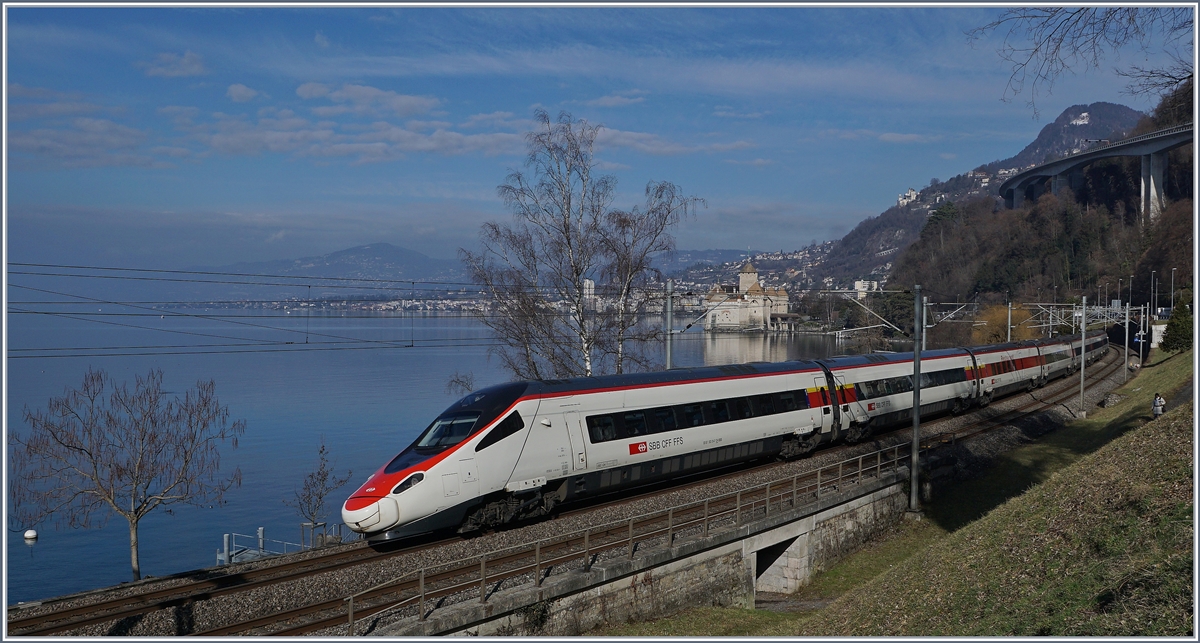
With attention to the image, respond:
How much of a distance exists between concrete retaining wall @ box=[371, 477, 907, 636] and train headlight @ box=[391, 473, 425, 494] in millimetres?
2919

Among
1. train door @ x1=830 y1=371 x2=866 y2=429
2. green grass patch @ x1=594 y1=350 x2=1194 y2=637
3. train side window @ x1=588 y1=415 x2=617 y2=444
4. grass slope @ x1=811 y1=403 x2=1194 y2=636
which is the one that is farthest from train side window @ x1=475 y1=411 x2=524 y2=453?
train door @ x1=830 y1=371 x2=866 y2=429

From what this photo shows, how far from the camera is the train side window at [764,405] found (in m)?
22.0

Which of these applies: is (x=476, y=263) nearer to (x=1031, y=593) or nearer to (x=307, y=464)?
(x=1031, y=593)

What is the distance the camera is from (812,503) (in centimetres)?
1886

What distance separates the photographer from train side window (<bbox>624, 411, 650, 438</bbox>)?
1819cm

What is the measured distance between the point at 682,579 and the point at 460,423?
4.83 metres

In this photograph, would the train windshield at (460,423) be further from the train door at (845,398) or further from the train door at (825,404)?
the train door at (845,398)

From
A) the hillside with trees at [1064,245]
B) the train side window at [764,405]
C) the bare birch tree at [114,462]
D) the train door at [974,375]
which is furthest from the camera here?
the hillside with trees at [1064,245]

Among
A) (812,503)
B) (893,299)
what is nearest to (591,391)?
(812,503)

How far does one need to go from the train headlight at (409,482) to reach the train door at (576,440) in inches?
136

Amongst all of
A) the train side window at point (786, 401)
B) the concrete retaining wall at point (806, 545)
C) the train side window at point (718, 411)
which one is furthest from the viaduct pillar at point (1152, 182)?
the train side window at point (718, 411)

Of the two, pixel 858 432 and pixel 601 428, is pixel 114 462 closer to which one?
pixel 601 428

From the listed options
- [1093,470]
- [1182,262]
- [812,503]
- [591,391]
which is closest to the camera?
[1093,470]

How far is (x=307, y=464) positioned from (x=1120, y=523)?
4361cm
